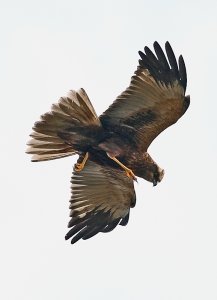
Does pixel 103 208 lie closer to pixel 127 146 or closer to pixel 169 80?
pixel 127 146

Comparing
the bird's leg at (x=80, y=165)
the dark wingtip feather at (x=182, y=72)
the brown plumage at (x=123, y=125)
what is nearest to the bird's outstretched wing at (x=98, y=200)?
the brown plumage at (x=123, y=125)

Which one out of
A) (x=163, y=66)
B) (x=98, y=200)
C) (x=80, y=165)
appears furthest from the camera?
(x=98, y=200)

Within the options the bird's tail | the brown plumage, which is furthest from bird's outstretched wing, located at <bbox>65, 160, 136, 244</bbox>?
the bird's tail

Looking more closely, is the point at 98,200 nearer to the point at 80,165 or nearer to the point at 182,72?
the point at 80,165

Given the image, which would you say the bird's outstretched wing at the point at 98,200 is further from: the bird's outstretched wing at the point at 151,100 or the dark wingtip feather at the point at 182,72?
the dark wingtip feather at the point at 182,72

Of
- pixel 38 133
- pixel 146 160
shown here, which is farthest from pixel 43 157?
pixel 146 160

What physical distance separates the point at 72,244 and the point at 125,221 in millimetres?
990

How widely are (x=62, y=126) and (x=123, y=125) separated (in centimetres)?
95

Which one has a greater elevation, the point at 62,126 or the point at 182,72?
the point at 62,126

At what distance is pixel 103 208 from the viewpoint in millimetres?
18734

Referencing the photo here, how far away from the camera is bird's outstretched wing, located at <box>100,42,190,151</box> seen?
17.1m

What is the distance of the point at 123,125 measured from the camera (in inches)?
693

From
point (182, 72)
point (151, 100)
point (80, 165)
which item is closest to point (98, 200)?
point (80, 165)

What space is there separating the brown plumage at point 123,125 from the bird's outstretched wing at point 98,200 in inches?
0.9
